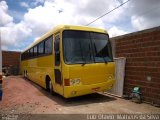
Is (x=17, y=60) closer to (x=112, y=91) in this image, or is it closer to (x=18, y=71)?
(x=18, y=71)

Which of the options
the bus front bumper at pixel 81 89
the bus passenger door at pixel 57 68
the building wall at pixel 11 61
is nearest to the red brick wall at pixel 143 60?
the bus front bumper at pixel 81 89

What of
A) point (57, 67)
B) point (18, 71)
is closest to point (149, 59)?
point (57, 67)

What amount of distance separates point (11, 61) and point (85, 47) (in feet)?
77.7

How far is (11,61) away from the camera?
31.0 m

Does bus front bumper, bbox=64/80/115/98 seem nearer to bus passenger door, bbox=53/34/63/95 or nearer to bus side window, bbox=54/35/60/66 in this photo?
bus passenger door, bbox=53/34/63/95

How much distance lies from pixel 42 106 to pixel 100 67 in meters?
→ 2.83

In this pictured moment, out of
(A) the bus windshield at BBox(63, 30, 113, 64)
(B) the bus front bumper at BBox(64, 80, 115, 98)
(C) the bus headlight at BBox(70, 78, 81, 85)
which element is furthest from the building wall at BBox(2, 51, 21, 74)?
(C) the bus headlight at BBox(70, 78, 81, 85)

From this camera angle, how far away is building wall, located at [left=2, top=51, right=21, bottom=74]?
30227 millimetres

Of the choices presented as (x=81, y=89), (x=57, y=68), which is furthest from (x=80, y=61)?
(x=57, y=68)

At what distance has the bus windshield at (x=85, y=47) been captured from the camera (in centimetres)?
899

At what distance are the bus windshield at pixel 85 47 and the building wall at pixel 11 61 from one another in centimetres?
2250

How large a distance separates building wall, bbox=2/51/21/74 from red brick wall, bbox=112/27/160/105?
22570 mm

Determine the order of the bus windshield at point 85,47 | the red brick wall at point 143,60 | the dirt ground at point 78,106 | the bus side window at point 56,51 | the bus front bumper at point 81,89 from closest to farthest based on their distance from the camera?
1. the dirt ground at point 78,106
2. the red brick wall at point 143,60
3. the bus front bumper at point 81,89
4. the bus windshield at point 85,47
5. the bus side window at point 56,51

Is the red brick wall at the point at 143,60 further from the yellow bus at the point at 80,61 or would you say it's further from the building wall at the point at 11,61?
the building wall at the point at 11,61
